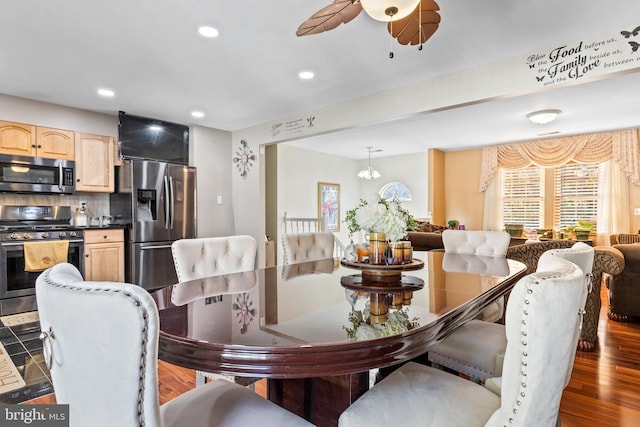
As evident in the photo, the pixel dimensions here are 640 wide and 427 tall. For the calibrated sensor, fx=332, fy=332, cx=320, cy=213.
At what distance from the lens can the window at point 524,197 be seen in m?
6.32

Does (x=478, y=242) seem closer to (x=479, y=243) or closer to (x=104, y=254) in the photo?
(x=479, y=243)

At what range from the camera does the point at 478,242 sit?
9.29 ft

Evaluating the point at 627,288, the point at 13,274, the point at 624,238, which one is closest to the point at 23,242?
the point at 13,274

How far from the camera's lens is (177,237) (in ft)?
14.8

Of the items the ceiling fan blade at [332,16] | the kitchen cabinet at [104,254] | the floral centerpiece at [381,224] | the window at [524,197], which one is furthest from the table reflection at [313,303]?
the window at [524,197]

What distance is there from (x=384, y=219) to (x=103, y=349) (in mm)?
1203

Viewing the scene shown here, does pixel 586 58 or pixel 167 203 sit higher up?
pixel 586 58

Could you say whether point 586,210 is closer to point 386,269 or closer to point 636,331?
point 636,331

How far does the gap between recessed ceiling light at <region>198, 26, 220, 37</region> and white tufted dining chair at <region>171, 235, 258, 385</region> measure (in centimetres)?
148

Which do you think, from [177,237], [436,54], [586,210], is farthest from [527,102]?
[177,237]

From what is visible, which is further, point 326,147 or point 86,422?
point 326,147

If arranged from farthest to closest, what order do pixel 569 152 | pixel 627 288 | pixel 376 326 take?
pixel 569 152, pixel 627 288, pixel 376 326

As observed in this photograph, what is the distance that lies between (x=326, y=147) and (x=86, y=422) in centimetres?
637

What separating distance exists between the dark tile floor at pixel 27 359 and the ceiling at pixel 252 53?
2342 millimetres
